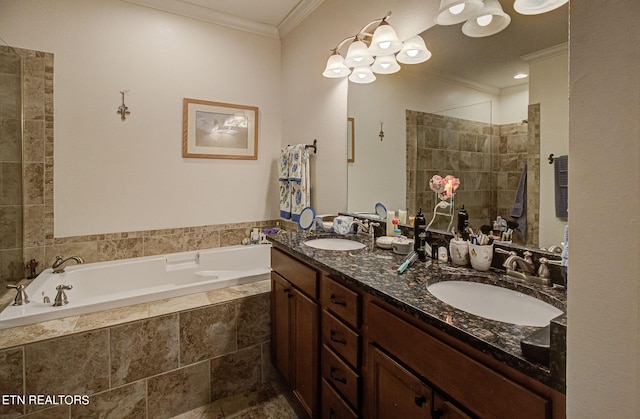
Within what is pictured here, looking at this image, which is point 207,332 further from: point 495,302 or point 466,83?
point 466,83

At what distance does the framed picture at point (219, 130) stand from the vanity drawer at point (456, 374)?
7.49 ft

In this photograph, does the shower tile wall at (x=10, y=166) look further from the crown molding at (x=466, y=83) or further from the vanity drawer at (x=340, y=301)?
the crown molding at (x=466, y=83)

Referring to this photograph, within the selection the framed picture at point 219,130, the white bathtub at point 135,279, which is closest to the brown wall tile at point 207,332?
the white bathtub at point 135,279

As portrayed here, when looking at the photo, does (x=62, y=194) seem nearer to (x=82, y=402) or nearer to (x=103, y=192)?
(x=103, y=192)

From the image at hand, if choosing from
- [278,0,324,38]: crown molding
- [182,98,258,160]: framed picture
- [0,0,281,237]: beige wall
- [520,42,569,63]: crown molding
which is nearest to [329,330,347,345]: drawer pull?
[520,42,569,63]: crown molding

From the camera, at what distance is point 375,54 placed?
1799mm

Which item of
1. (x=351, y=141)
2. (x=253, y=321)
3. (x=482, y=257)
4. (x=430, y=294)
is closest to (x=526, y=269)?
(x=482, y=257)

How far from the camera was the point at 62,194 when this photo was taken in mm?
2297

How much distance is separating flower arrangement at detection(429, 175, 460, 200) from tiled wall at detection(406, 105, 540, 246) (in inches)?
1.0

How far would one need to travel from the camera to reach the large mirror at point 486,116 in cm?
112

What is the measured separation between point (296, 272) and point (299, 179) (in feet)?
3.62

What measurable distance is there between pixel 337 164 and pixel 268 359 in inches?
55.9

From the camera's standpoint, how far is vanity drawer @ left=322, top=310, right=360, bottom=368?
1.17 metres

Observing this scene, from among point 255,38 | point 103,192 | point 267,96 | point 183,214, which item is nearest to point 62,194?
point 103,192
